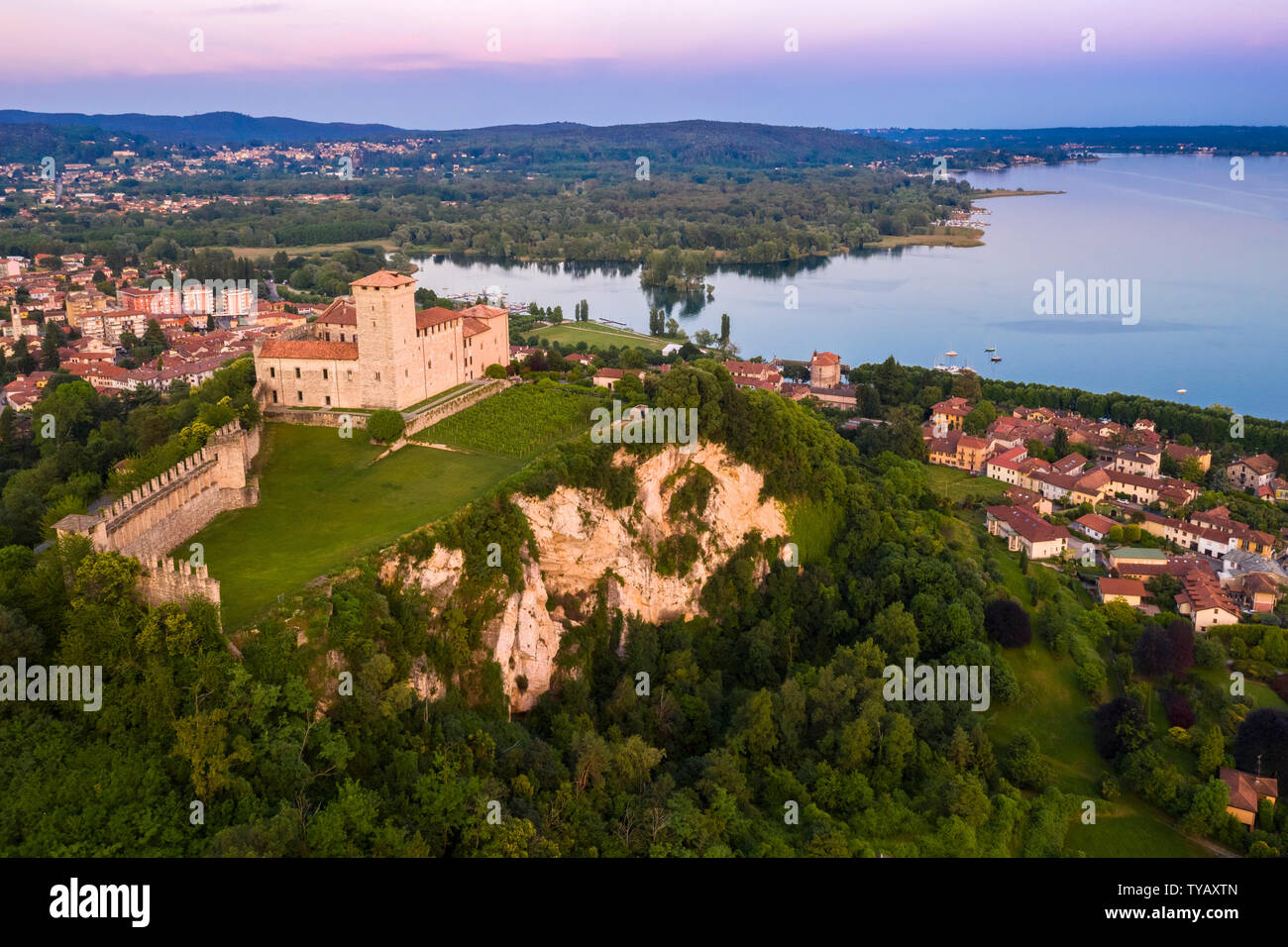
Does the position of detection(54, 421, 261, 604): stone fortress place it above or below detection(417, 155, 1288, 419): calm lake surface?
below

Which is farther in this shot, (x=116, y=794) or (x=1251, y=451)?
(x=1251, y=451)

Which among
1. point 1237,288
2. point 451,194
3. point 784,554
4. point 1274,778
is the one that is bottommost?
point 1274,778

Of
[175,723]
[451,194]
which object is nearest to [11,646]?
[175,723]

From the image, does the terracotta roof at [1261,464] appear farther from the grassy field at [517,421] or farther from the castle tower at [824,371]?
the grassy field at [517,421]

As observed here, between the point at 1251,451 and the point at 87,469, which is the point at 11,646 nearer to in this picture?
the point at 87,469

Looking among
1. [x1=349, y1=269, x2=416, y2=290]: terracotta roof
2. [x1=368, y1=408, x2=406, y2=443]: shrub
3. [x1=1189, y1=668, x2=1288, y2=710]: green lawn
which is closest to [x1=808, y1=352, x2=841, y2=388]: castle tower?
[x1=1189, y1=668, x2=1288, y2=710]: green lawn

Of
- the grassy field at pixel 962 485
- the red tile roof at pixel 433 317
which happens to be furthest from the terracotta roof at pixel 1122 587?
the red tile roof at pixel 433 317

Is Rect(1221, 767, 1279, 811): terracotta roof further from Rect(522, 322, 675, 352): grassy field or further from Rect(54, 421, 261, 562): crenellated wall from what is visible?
Rect(522, 322, 675, 352): grassy field
